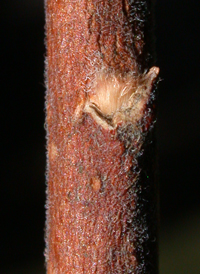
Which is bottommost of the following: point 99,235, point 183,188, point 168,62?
point 99,235

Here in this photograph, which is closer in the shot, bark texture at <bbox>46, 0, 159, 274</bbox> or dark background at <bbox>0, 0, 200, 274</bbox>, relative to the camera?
bark texture at <bbox>46, 0, 159, 274</bbox>

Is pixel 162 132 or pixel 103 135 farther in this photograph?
pixel 162 132

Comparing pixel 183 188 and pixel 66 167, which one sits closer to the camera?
pixel 66 167

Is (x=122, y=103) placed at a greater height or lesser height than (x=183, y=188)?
A: lesser

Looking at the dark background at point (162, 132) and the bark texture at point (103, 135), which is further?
the dark background at point (162, 132)

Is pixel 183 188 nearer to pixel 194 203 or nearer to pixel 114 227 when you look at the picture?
pixel 194 203
